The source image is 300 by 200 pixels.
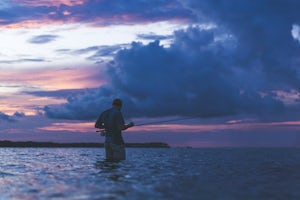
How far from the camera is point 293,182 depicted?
45.0ft

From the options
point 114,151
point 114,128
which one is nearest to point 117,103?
point 114,128

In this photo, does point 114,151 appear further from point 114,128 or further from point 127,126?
point 127,126

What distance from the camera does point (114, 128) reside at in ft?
66.3

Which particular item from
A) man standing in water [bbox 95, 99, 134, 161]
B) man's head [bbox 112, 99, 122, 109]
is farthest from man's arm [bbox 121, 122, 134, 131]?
man's head [bbox 112, 99, 122, 109]

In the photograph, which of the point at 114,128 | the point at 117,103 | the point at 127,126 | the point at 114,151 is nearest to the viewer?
the point at 127,126

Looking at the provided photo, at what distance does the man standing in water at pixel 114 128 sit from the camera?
20.1 metres

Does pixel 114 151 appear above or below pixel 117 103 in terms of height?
below

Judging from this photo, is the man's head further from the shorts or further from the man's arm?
the shorts

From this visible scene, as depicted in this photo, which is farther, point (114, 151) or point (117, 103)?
point (114, 151)

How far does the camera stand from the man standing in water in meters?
20.1

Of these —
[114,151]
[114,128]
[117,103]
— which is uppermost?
[117,103]

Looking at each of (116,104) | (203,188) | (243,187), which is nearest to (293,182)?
(243,187)

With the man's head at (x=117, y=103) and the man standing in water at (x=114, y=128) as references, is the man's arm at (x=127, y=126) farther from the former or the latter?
the man's head at (x=117, y=103)

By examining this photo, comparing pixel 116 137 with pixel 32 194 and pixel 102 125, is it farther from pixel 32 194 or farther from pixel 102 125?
pixel 32 194
